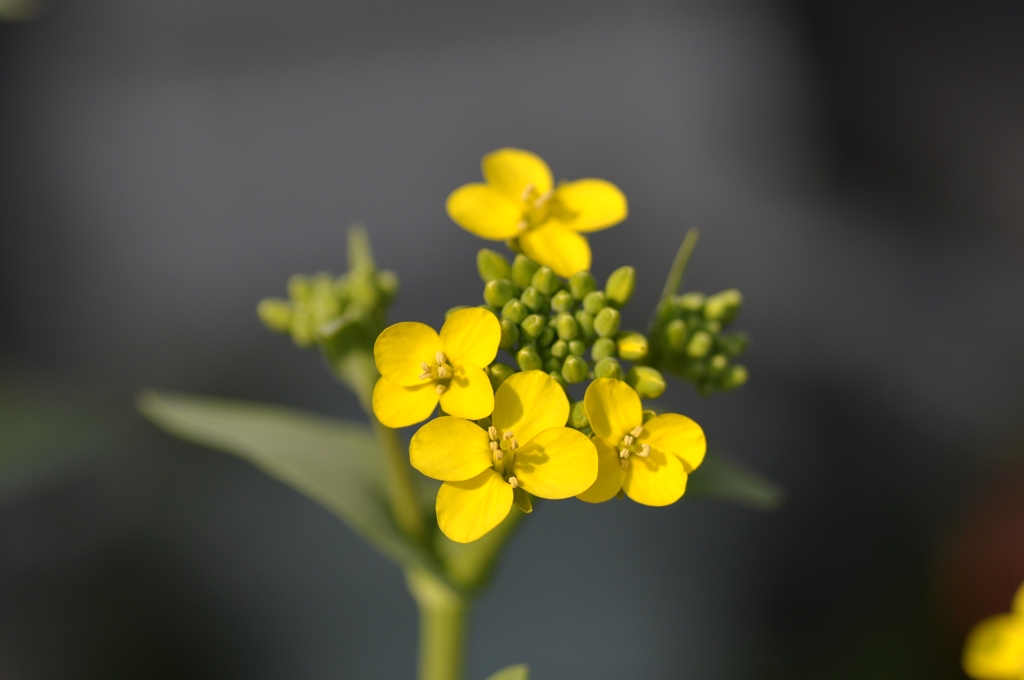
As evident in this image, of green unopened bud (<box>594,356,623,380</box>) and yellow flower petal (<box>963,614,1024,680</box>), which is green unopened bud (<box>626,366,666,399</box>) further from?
yellow flower petal (<box>963,614,1024,680</box>)

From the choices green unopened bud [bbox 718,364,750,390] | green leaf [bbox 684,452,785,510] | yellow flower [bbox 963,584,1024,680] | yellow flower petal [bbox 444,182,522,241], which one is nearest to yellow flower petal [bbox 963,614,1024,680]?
yellow flower [bbox 963,584,1024,680]

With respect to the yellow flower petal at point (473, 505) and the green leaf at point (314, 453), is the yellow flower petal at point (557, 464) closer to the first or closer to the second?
the yellow flower petal at point (473, 505)

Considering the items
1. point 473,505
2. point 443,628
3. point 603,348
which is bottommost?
point 443,628

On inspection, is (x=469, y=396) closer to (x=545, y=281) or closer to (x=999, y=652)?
(x=545, y=281)

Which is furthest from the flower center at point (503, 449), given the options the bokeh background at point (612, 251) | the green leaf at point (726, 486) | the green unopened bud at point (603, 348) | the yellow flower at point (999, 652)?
the bokeh background at point (612, 251)

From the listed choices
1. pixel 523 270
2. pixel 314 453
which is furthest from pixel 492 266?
pixel 314 453

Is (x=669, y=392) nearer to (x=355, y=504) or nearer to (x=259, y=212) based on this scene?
(x=259, y=212)
